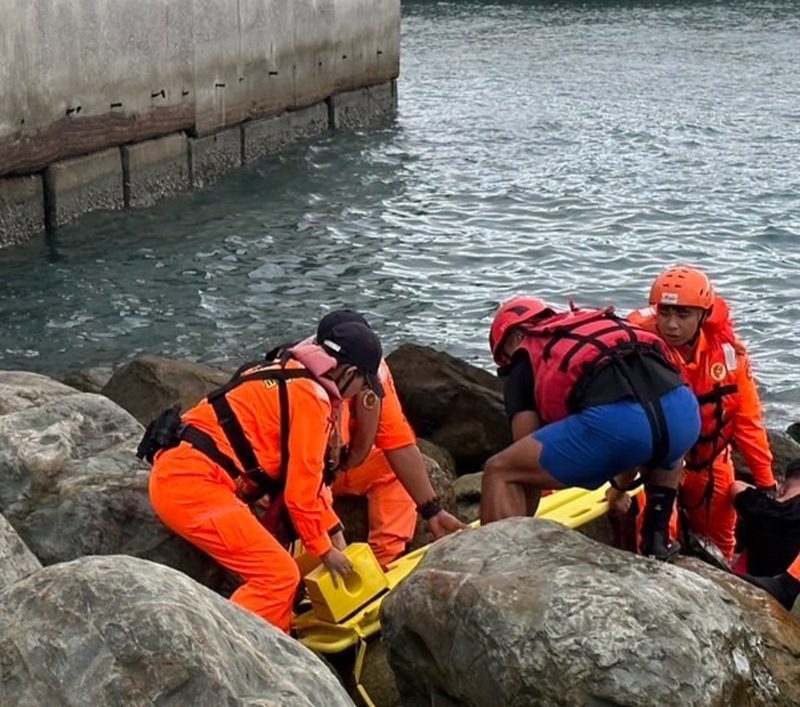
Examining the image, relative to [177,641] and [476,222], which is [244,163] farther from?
[177,641]

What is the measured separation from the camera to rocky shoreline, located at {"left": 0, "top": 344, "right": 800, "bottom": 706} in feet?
13.9

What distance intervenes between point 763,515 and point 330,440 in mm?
2585

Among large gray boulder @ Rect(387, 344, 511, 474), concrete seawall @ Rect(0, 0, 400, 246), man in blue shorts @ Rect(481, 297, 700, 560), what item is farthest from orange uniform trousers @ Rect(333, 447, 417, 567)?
concrete seawall @ Rect(0, 0, 400, 246)

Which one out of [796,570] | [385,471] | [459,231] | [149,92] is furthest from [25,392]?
[149,92]

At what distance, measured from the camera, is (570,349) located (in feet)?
22.8

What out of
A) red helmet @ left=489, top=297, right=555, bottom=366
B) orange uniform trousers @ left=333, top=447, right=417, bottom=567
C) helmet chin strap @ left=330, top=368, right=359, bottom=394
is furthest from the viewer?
orange uniform trousers @ left=333, top=447, right=417, bottom=567

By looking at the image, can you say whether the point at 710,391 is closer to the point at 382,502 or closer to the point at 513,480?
the point at 513,480

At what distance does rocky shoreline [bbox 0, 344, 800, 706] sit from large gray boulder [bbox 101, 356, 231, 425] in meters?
0.93

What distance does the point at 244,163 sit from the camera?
24000mm

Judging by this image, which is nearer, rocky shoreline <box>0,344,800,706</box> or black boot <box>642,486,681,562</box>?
rocky shoreline <box>0,344,800,706</box>

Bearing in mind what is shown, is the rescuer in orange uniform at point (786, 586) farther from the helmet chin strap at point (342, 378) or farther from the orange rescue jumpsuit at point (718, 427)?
the helmet chin strap at point (342, 378)

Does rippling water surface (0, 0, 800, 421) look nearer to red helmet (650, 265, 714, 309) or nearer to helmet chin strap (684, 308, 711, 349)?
helmet chin strap (684, 308, 711, 349)

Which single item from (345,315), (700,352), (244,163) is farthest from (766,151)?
(345,315)

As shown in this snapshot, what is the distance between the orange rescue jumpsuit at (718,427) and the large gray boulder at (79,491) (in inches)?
114
